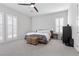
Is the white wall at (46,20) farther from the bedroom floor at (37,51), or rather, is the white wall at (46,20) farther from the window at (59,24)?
the bedroom floor at (37,51)

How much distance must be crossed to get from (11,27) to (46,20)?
4.42 meters

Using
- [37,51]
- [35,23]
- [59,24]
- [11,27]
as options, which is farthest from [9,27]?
[59,24]

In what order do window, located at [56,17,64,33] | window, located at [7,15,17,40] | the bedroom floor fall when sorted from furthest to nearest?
window, located at [56,17,64,33] → window, located at [7,15,17,40] → the bedroom floor

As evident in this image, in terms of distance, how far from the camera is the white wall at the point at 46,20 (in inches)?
355

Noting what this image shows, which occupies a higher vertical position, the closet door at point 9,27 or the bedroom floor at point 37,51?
the closet door at point 9,27

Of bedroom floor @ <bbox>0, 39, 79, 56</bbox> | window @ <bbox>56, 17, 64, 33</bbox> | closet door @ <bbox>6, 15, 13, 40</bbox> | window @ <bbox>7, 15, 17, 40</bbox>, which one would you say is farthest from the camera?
window @ <bbox>56, 17, 64, 33</bbox>

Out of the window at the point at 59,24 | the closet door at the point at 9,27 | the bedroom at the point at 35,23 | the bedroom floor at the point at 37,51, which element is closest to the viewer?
the bedroom floor at the point at 37,51

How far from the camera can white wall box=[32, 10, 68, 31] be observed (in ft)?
29.6

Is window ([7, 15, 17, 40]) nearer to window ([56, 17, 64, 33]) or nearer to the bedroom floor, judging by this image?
the bedroom floor

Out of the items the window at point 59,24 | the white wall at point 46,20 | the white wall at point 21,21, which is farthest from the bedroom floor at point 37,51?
the white wall at point 46,20

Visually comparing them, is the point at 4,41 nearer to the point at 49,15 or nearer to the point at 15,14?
the point at 15,14

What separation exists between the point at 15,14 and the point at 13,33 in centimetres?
171

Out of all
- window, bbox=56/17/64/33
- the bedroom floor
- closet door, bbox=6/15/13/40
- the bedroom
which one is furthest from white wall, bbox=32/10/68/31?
the bedroom floor

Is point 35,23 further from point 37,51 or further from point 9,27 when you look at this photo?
point 37,51
